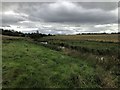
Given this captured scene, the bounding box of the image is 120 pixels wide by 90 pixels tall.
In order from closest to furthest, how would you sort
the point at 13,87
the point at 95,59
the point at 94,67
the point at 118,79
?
the point at 13,87 < the point at 118,79 < the point at 94,67 < the point at 95,59

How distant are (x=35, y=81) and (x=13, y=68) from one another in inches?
131

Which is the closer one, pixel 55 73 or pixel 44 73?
pixel 44 73

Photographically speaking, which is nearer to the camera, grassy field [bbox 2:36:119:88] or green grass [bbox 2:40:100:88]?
green grass [bbox 2:40:100:88]

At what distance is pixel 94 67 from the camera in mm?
26750

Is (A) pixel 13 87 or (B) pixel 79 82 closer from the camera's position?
(A) pixel 13 87

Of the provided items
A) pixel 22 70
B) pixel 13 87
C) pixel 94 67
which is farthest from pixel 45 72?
pixel 94 67

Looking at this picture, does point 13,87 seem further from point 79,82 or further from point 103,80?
point 103,80

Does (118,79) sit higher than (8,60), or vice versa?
(8,60)

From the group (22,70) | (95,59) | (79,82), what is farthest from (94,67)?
(22,70)

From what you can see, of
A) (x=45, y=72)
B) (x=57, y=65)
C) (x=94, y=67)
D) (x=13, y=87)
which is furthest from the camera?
(x=94, y=67)

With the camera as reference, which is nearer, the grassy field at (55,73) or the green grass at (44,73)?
the green grass at (44,73)

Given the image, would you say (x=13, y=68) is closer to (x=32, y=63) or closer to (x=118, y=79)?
(x=32, y=63)

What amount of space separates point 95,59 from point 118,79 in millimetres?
6762

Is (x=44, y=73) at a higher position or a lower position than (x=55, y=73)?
higher
